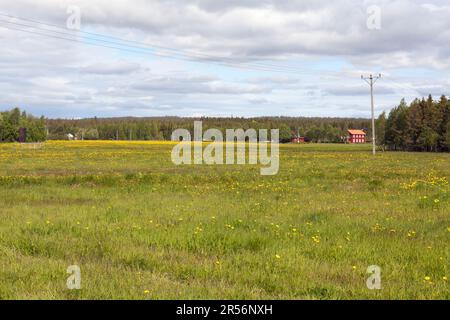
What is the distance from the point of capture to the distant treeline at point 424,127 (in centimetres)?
9551

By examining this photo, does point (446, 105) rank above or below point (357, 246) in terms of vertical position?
above

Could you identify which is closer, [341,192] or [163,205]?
[163,205]

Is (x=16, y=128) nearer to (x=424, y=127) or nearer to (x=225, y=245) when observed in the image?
(x=424, y=127)

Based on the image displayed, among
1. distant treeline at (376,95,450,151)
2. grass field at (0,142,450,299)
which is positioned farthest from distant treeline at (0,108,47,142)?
grass field at (0,142,450,299)

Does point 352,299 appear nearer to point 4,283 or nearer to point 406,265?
point 406,265

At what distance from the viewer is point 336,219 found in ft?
46.1

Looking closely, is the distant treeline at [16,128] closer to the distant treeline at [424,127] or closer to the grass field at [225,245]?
the distant treeline at [424,127]

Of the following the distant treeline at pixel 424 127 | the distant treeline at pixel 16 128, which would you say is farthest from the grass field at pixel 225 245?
the distant treeline at pixel 16 128

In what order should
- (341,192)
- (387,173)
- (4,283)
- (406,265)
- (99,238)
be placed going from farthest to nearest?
(387,173), (341,192), (99,238), (406,265), (4,283)

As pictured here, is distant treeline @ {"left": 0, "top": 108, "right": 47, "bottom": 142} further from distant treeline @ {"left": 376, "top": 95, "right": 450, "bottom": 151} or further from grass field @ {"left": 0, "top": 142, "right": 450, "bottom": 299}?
grass field @ {"left": 0, "top": 142, "right": 450, "bottom": 299}

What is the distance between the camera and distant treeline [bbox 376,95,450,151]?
313 feet

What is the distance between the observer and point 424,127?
9775cm

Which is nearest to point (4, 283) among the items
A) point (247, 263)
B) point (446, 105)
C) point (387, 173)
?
point (247, 263)
